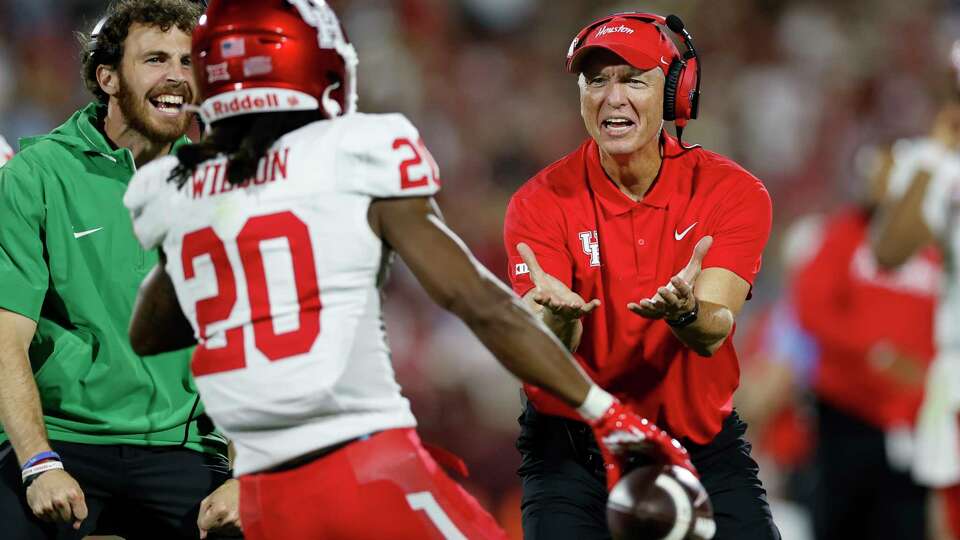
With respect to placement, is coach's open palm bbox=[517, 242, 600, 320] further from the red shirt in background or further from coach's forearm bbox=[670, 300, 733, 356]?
the red shirt in background

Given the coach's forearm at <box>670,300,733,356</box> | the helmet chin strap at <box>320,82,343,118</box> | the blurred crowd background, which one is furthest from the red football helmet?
the blurred crowd background

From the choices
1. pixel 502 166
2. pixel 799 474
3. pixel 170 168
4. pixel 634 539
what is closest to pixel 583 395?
pixel 634 539

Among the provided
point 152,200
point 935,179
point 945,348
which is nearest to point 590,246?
point 152,200

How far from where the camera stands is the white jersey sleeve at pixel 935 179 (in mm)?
6777

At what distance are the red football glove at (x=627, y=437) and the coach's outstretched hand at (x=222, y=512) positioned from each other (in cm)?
126

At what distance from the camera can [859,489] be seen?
7707mm

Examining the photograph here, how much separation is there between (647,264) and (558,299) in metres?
0.45

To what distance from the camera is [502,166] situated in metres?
10.6

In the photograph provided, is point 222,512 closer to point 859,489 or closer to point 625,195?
point 625,195

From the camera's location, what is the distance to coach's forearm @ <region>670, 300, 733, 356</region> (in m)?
3.89

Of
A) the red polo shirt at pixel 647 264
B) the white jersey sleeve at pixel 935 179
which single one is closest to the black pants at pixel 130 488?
the red polo shirt at pixel 647 264

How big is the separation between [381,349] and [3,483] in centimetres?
153

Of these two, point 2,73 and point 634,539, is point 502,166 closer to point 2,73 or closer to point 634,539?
point 2,73

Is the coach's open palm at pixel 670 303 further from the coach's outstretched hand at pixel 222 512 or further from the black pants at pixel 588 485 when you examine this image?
the coach's outstretched hand at pixel 222 512
